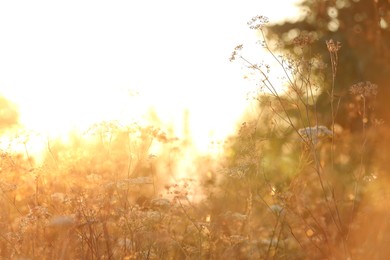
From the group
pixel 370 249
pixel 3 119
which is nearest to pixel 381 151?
pixel 370 249

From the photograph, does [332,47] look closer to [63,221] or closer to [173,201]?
[173,201]

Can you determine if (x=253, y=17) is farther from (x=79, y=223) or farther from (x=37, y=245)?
(x=37, y=245)

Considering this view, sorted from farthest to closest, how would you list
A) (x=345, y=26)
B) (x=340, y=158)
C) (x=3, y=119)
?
(x=345, y=26)
(x=340, y=158)
(x=3, y=119)

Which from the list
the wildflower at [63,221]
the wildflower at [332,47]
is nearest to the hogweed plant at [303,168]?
the wildflower at [332,47]

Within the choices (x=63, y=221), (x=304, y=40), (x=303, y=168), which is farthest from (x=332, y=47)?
(x=63, y=221)

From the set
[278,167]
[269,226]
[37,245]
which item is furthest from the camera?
[278,167]

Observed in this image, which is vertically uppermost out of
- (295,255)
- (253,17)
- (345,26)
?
(345,26)

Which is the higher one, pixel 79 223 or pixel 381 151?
pixel 381 151

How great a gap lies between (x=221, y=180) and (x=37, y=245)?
4.79 m

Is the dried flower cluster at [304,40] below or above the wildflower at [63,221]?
above

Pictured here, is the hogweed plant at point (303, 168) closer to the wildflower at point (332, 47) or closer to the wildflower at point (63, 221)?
the wildflower at point (332, 47)

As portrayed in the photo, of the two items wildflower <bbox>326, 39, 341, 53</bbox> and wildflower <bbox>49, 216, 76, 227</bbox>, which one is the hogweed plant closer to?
wildflower <bbox>326, 39, 341, 53</bbox>

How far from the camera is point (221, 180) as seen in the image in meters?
12.0

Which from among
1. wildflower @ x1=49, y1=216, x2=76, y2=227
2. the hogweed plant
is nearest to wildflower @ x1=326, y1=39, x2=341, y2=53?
the hogweed plant
